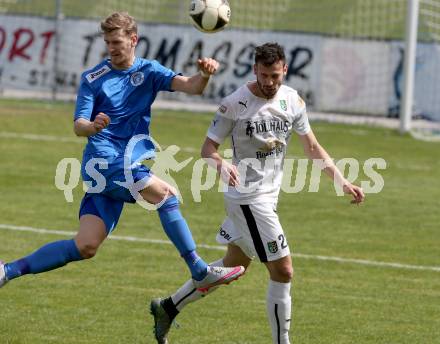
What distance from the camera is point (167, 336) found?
884cm

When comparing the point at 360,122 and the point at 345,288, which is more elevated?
the point at 345,288

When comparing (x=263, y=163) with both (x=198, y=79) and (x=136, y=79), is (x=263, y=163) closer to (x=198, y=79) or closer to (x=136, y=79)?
(x=198, y=79)

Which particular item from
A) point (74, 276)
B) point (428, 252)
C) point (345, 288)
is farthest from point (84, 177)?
point (428, 252)

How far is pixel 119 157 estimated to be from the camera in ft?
28.3

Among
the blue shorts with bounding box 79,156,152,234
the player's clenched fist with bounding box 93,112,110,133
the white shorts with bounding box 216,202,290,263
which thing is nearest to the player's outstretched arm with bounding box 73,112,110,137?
the player's clenched fist with bounding box 93,112,110,133

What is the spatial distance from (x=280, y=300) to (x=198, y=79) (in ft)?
5.92

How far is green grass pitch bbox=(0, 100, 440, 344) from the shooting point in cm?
907

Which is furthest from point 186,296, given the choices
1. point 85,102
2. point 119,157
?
point 85,102

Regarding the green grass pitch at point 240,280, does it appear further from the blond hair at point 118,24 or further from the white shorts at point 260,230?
the blond hair at point 118,24

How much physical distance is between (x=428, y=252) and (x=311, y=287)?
229 cm

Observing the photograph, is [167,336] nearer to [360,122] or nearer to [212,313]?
[212,313]

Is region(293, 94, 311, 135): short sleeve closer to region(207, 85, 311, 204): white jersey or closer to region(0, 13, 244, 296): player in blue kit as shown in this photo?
region(207, 85, 311, 204): white jersey

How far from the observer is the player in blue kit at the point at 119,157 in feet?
27.8

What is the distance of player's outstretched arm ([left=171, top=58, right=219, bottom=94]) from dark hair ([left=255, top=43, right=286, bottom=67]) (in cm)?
51
